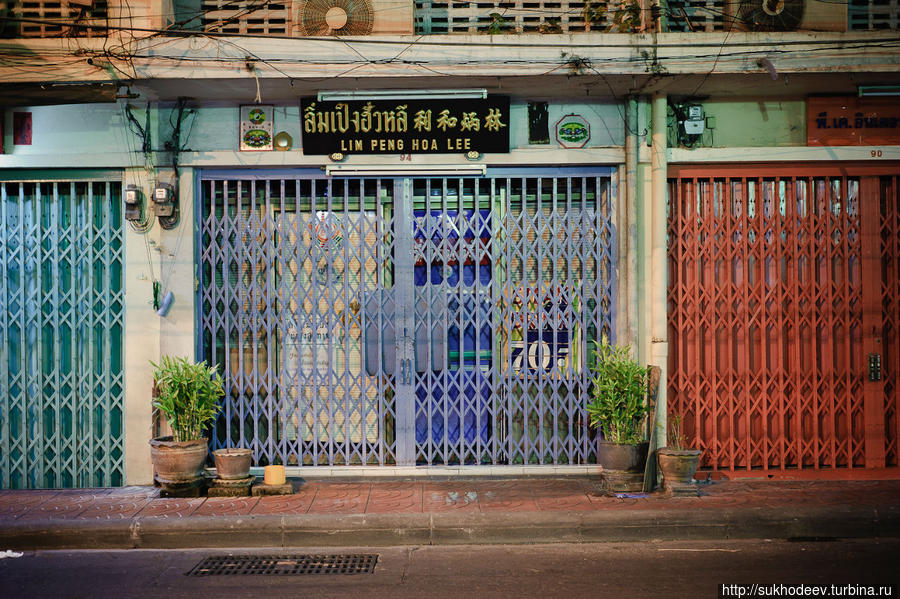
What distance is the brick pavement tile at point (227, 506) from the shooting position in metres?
7.31

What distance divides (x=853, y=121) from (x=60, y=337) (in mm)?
9311

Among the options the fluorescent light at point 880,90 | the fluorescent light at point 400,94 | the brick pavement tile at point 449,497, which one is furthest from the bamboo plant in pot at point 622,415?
the fluorescent light at point 880,90

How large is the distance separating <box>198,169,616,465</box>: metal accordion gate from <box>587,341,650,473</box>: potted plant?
2.14 feet

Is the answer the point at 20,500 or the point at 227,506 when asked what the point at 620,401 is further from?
the point at 20,500

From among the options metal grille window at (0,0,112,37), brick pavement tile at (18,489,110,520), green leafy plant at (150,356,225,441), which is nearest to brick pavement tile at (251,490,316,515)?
green leafy plant at (150,356,225,441)

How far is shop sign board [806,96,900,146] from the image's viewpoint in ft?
28.3

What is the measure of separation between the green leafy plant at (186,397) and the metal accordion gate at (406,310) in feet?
2.33

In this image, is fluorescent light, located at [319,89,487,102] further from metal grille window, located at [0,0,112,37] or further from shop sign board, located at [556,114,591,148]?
metal grille window, located at [0,0,112,37]

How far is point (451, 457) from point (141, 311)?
392 centimetres

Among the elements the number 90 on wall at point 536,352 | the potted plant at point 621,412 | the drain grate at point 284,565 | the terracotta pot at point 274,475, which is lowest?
the drain grate at point 284,565

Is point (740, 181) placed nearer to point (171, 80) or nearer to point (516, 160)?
point (516, 160)

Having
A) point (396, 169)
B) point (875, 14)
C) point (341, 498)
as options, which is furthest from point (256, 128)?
point (875, 14)

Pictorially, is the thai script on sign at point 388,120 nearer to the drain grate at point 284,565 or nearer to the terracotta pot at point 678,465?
the terracotta pot at point 678,465

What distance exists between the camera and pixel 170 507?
7.55 metres
